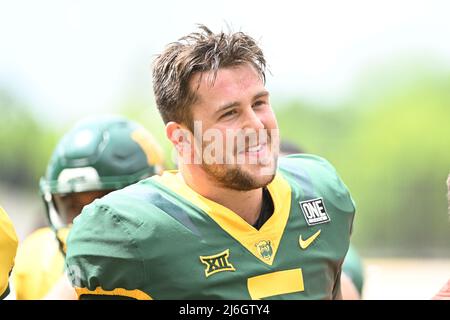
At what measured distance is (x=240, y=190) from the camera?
2465 mm

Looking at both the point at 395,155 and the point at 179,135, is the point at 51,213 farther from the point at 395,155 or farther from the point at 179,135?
the point at 395,155

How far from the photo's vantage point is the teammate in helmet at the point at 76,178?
3.47 meters

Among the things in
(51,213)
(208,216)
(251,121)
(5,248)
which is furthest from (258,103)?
(51,213)

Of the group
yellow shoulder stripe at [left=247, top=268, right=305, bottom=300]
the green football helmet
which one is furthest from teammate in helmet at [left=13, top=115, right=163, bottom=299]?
yellow shoulder stripe at [left=247, top=268, right=305, bottom=300]

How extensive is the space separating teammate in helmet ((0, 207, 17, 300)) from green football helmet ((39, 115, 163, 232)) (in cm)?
81

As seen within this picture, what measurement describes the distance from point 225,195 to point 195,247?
18cm

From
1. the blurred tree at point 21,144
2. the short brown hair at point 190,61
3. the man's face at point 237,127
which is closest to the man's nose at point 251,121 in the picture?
the man's face at point 237,127

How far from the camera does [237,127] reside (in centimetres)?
239

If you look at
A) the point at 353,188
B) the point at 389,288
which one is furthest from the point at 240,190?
the point at 353,188

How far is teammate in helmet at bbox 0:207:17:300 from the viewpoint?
2514mm

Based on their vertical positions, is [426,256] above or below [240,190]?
below

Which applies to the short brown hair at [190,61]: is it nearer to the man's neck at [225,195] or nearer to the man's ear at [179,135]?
the man's ear at [179,135]

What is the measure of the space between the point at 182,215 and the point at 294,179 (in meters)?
0.43
